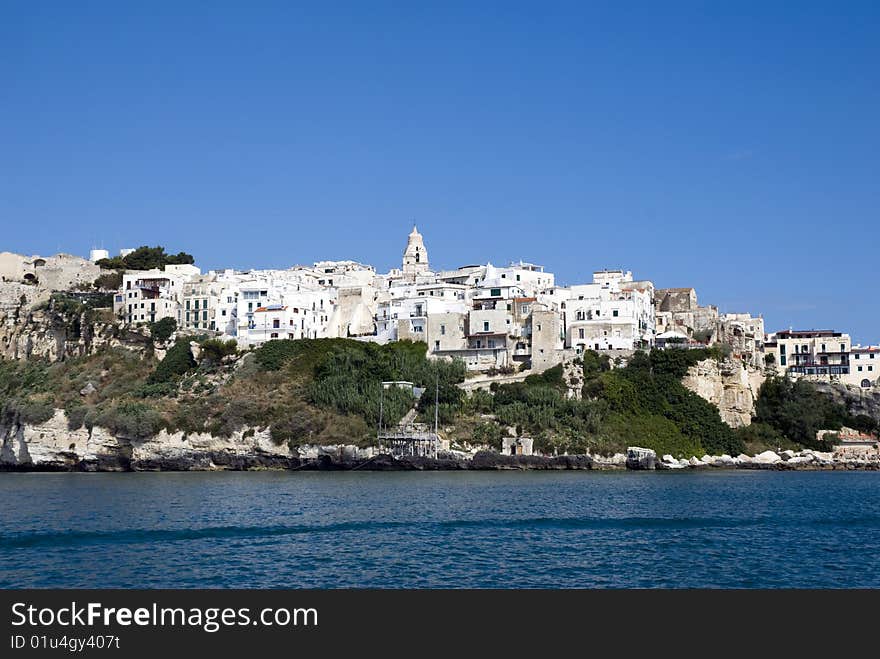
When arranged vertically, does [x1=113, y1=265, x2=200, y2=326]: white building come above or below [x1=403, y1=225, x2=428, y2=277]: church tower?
below

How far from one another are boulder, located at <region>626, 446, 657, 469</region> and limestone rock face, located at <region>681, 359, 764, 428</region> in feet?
22.7

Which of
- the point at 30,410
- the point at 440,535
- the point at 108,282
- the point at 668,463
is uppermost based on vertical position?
the point at 108,282

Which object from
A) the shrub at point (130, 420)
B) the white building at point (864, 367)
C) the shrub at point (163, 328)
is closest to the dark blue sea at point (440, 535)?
the shrub at point (130, 420)

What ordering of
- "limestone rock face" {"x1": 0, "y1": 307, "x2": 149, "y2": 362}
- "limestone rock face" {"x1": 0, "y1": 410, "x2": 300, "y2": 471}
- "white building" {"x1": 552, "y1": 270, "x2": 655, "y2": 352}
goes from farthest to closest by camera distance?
"limestone rock face" {"x1": 0, "y1": 307, "x2": 149, "y2": 362} < "white building" {"x1": 552, "y1": 270, "x2": 655, "y2": 352} < "limestone rock face" {"x1": 0, "y1": 410, "x2": 300, "y2": 471}

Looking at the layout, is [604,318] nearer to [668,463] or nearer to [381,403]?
[668,463]

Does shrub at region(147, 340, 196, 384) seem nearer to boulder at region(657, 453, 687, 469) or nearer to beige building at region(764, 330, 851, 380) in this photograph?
boulder at region(657, 453, 687, 469)

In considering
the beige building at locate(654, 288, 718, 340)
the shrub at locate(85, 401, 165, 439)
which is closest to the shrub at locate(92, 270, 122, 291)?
the shrub at locate(85, 401, 165, 439)

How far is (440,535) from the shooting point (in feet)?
96.9

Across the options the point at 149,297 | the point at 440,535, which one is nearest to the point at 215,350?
the point at 149,297

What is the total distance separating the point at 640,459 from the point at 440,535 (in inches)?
1186

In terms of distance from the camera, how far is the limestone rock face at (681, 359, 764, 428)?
6312 centimetres

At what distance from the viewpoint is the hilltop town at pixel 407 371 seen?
59.4m

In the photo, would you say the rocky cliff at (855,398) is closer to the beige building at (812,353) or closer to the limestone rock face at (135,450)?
the beige building at (812,353)
